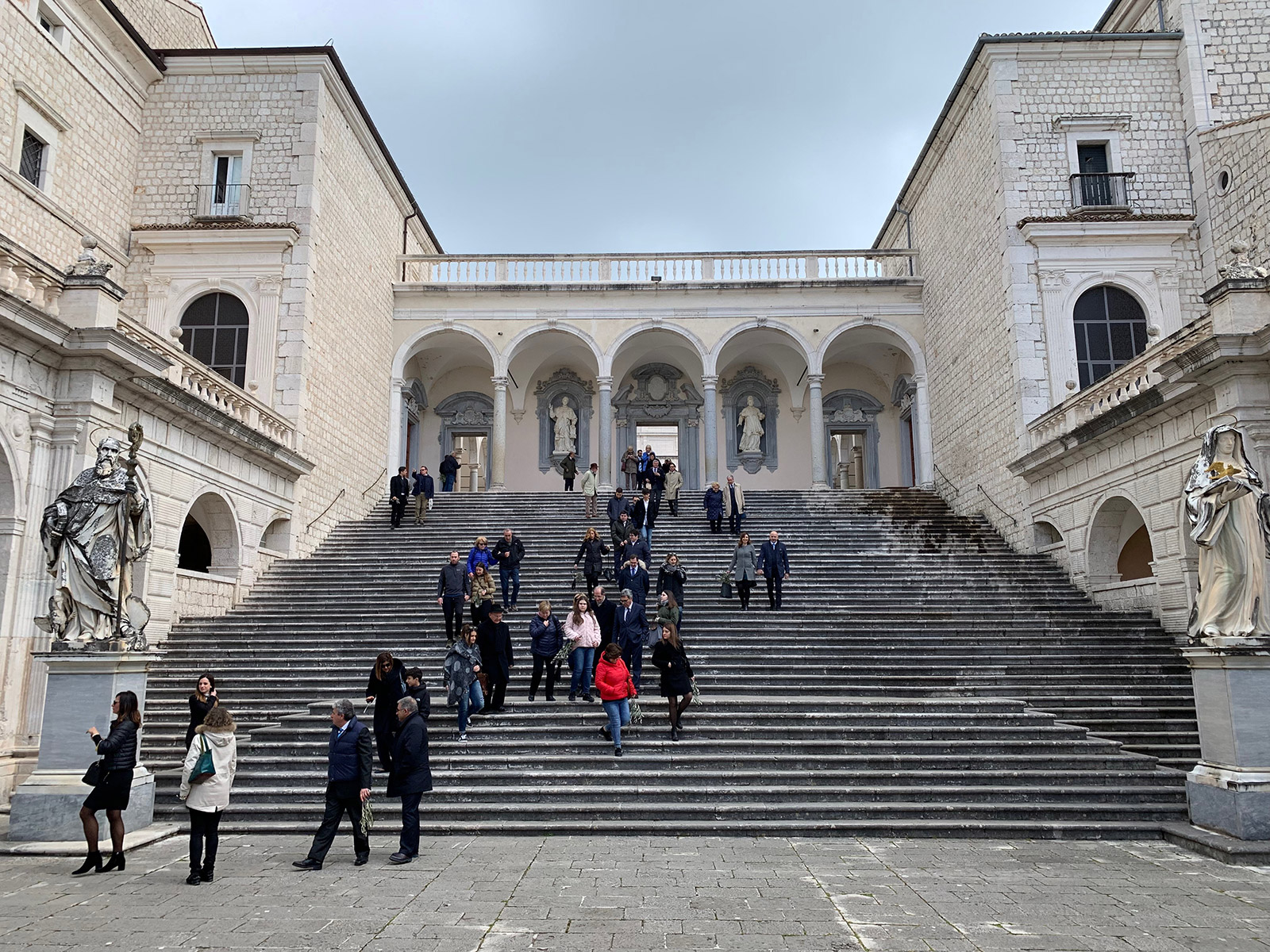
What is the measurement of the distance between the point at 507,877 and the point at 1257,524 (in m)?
7.41

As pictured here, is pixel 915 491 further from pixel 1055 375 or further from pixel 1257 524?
pixel 1257 524

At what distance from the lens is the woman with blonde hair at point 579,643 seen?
1135 cm

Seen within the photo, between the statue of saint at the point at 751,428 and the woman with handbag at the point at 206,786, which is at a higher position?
the statue of saint at the point at 751,428

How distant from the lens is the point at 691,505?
2067 cm

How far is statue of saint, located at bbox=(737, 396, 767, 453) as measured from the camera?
87.9 feet

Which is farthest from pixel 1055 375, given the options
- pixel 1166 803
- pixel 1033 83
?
pixel 1166 803

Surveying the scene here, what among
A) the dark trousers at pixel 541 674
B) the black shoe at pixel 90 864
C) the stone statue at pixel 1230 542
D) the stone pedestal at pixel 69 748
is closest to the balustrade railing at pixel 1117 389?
the stone statue at pixel 1230 542

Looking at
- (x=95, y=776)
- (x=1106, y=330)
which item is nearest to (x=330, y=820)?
(x=95, y=776)

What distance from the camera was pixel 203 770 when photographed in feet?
22.4

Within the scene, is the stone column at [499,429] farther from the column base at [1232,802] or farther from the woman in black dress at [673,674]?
the column base at [1232,802]

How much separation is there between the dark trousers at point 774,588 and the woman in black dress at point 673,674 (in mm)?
4722

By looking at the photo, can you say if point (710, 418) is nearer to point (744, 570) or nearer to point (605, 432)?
point (605, 432)

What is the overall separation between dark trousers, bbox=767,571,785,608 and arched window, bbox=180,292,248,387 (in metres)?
11.5

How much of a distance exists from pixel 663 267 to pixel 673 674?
16.7m
